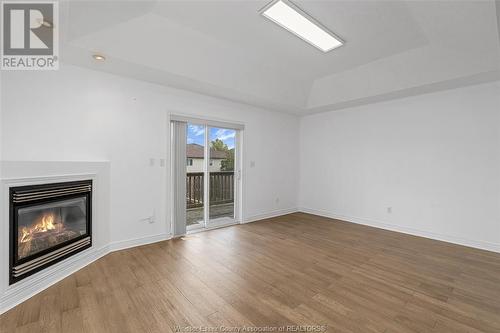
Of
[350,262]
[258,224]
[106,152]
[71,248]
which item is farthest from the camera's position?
[258,224]

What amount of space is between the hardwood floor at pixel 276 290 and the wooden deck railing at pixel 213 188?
1103 millimetres

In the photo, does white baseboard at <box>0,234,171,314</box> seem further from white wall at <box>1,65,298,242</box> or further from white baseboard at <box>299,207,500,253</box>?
white baseboard at <box>299,207,500,253</box>

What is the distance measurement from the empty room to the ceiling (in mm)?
23

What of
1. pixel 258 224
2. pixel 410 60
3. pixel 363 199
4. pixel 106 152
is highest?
pixel 410 60

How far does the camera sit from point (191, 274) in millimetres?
2545

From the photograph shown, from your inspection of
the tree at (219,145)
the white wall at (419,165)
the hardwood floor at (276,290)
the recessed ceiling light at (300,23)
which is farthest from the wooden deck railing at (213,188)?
the recessed ceiling light at (300,23)

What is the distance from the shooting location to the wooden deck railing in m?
4.42

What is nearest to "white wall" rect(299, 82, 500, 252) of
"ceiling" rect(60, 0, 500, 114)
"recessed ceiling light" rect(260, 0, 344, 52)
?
"ceiling" rect(60, 0, 500, 114)

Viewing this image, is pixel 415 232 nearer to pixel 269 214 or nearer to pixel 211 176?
pixel 269 214

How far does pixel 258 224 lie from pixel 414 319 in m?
3.14

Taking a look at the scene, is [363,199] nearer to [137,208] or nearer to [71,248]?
[137,208]

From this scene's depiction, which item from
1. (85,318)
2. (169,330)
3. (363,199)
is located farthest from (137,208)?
(363,199)

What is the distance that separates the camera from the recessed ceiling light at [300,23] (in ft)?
8.02

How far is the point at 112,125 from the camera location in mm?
3195
